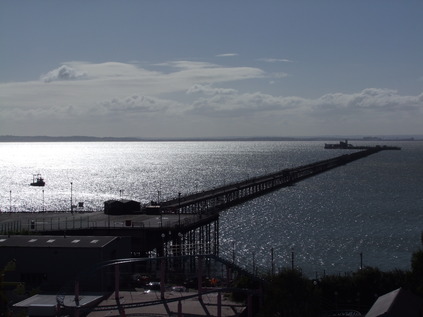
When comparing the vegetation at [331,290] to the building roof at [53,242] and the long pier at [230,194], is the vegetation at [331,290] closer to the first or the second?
the building roof at [53,242]

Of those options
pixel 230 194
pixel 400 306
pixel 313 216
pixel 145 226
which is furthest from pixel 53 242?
pixel 230 194

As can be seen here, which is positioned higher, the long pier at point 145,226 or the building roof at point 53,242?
the building roof at point 53,242

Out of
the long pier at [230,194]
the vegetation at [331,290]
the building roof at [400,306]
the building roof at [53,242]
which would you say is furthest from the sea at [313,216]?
the building roof at [400,306]

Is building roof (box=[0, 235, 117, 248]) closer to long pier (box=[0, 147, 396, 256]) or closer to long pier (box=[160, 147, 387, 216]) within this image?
long pier (box=[0, 147, 396, 256])

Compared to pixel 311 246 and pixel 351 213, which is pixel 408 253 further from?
pixel 351 213

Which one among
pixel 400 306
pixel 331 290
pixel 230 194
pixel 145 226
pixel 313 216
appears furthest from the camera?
pixel 230 194

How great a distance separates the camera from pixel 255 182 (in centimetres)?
11194

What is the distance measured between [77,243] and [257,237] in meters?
32.0

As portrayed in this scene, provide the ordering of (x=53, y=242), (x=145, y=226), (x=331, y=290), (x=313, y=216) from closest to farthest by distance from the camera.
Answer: (x=331, y=290) → (x=53, y=242) → (x=145, y=226) → (x=313, y=216)

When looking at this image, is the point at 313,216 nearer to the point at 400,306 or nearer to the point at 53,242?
the point at 53,242

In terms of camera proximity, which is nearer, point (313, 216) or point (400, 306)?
point (400, 306)

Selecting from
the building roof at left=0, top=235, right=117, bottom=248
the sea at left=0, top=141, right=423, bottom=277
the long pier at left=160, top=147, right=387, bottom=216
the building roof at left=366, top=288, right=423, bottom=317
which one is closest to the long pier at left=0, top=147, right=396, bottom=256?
the long pier at left=160, top=147, right=387, bottom=216

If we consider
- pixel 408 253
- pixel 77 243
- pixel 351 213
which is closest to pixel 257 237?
pixel 408 253

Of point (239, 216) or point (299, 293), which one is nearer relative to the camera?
point (299, 293)
